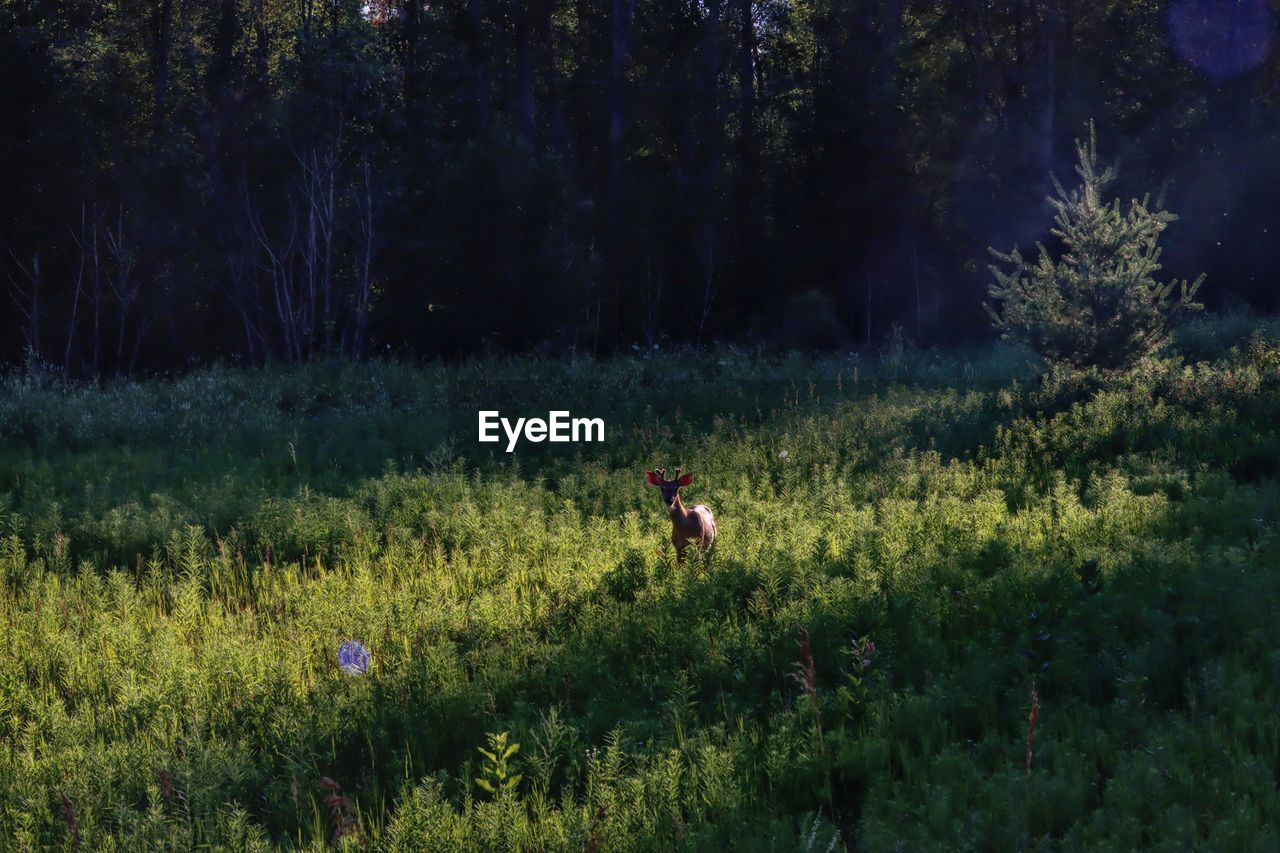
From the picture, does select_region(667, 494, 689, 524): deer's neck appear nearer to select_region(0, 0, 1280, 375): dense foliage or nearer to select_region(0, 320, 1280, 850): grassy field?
select_region(0, 320, 1280, 850): grassy field

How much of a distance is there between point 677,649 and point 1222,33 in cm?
3922

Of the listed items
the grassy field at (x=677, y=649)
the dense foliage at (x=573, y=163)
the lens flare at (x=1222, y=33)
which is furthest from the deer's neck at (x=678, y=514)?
the lens flare at (x=1222, y=33)

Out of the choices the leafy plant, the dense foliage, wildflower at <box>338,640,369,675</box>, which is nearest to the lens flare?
the dense foliage

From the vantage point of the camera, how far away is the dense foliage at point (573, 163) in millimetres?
29641

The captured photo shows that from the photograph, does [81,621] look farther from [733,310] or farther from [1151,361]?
[733,310]

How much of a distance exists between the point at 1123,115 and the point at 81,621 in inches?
Answer: 1493

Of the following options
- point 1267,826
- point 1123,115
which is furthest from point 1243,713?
point 1123,115

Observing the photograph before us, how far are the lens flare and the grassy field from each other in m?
29.6

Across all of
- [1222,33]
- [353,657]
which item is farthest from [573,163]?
[353,657]

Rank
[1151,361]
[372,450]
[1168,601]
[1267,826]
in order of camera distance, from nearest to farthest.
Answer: [1267,826] → [1168,601] → [372,450] → [1151,361]

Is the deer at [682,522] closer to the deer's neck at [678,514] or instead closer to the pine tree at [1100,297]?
the deer's neck at [678,514]

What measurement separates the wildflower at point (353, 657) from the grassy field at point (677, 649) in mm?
94

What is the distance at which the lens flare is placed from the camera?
38750 mm

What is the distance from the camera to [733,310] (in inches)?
1426
